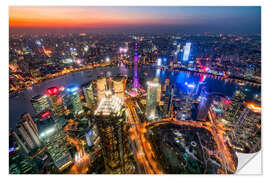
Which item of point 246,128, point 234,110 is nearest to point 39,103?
point 246,128

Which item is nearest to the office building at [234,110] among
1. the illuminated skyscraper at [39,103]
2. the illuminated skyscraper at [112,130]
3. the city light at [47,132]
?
the illuminated skyscraper at [112,130]

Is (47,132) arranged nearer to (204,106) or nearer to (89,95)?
(89,95)

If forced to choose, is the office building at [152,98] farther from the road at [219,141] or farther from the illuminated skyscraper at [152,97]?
the road at [219,141]

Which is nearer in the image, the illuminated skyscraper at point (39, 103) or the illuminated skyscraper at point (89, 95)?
the illuminated skyscraper at point (39, 103)
